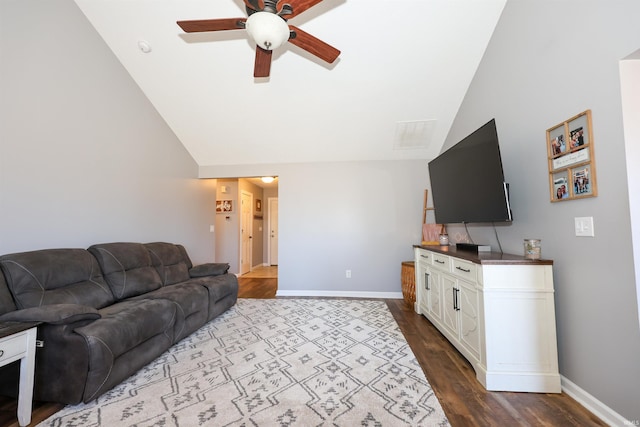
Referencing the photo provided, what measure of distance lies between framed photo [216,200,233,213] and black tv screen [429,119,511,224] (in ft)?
14.5

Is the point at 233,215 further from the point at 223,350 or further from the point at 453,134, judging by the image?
the point at 453,134

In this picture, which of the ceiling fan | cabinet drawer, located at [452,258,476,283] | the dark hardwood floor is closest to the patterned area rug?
the dark hardwood floor

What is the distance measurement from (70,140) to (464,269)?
367 centimetres

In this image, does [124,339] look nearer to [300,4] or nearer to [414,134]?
[300,4]

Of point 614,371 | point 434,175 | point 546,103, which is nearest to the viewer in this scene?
point 614,371

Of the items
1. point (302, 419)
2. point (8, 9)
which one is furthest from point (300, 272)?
point (8, 9)

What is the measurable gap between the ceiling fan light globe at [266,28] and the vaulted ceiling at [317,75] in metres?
0.67

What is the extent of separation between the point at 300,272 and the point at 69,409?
116 inches

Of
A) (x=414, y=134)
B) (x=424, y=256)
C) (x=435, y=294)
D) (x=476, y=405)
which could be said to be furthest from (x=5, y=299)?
(x=414, y=134)

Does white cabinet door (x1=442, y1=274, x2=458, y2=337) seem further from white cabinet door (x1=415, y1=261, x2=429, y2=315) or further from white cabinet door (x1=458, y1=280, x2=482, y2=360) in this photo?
white cabinet door (x1=415, y1=261, x2=429, y2=315)

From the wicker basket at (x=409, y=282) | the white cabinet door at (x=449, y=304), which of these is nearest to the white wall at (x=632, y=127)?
the white cabinet door at (x=449, y=304)

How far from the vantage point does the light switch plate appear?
1516 mm

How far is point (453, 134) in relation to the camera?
343 cm

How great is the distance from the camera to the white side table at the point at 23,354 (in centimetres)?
129
